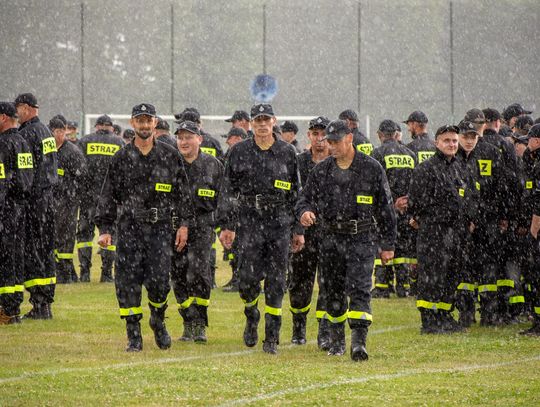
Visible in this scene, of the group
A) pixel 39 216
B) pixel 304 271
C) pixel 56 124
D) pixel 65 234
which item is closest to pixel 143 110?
pixel 304 271

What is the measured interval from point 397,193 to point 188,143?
4.79 metres

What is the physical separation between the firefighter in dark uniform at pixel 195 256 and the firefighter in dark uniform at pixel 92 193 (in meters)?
6.07

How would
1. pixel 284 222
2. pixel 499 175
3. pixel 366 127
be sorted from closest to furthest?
pixel 284 222 → pixel 499 175 → pixel 366 127

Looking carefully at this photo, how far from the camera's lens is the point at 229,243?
1201 centimetres

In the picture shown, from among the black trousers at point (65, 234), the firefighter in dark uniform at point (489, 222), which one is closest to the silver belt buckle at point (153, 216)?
the firefighter in dark uniform at point (489, 222)

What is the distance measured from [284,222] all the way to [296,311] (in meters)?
1.11

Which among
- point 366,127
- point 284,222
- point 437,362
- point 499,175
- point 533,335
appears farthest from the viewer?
point 366,127

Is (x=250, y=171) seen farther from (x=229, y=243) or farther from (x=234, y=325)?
(x=234, y=325)

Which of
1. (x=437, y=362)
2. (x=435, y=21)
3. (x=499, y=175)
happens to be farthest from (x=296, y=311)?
(x=435, y=21)

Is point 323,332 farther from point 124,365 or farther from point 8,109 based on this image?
point 8,109

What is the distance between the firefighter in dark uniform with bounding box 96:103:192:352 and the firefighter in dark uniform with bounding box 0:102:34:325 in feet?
7.18

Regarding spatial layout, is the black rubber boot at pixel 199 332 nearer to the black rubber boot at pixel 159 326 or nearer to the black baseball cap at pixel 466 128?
the black rubber boot at pixel 159 326

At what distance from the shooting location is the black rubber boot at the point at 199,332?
1249 centimetres

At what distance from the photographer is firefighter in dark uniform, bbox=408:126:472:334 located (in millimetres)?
12797
